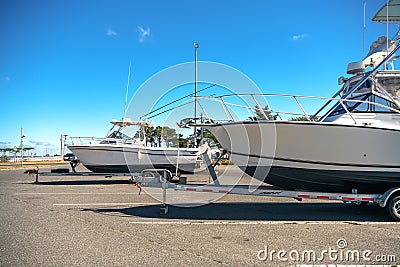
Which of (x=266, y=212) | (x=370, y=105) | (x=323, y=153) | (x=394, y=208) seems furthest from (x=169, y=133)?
(x=394, y=208)

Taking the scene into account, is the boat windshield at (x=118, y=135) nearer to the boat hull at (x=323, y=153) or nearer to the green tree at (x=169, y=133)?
the green tree at (x=169, y=133)

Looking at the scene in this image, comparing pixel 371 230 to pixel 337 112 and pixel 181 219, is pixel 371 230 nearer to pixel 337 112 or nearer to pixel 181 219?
pixel 337 112

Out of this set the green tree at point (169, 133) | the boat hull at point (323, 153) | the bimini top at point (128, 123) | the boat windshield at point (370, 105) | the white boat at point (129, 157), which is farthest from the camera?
the bimini top at point (128, 123)

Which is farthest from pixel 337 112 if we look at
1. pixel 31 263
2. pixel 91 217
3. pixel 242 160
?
pixel 31 263

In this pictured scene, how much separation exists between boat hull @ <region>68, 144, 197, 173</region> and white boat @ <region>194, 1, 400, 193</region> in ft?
16.5

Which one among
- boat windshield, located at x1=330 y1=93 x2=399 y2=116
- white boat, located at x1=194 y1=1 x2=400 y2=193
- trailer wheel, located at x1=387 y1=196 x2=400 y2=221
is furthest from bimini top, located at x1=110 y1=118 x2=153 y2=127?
trailer wheel, located at x1=387 y1=196 x2=400 y2=221

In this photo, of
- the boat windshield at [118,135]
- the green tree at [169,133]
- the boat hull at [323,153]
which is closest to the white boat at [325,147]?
the boat hull at [323,153]

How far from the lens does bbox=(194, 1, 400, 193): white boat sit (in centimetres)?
611

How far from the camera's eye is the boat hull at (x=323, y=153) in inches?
240

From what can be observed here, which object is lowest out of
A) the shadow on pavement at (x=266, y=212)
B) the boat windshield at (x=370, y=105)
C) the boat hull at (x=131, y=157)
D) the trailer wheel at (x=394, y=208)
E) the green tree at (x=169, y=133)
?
the shadow on pavement at (x=266, y=212)

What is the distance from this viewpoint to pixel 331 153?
20.4 feet

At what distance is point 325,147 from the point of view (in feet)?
20.3

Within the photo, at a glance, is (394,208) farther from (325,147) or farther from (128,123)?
(128,123)

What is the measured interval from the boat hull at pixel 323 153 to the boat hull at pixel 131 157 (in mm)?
5448
